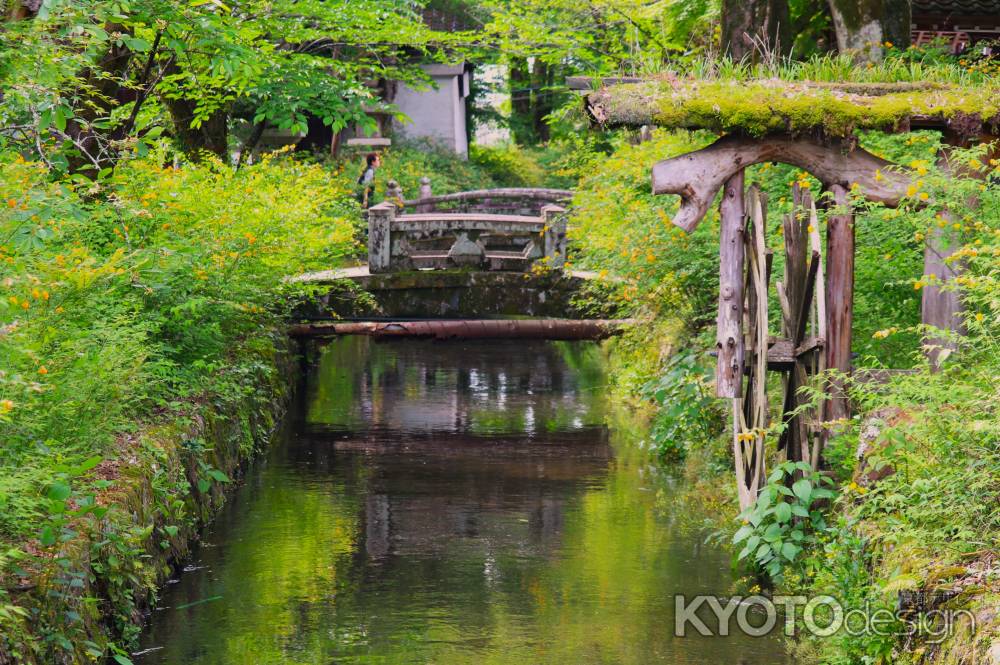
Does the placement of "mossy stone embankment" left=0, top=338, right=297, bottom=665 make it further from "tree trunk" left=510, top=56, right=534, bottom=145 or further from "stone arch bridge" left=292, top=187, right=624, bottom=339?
"tree trunk" left=510, top=56, right=534, bottom=145

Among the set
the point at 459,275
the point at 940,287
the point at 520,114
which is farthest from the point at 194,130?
the point at 520,114

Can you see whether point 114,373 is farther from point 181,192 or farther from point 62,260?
point 181,192

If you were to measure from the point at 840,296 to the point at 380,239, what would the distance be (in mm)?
12447

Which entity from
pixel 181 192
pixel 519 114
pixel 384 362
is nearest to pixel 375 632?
pixel 181 192

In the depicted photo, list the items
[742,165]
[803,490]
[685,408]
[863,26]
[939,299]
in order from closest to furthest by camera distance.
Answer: [803,490], [939,299], [742,165], [685,408], [863,26]

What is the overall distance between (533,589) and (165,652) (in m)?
2.87

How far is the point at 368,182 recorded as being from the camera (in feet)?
94.1

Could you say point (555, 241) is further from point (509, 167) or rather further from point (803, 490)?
point (509, 167)

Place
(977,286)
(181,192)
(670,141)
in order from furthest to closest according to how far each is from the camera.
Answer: (670,141) < (181,192) < (977,286)

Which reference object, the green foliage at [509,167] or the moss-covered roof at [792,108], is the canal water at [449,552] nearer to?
the moss-covered roof at [792,108]

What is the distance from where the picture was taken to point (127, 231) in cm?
1115

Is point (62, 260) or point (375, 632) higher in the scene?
point (62, 260)

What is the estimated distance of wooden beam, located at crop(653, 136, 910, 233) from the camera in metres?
8.95

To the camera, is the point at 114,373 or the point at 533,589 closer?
the point at 114,373
